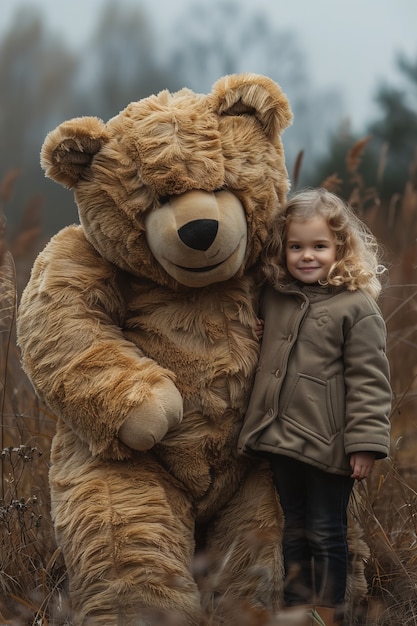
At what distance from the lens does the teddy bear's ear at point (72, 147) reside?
210 cm

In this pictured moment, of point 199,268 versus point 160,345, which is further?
point 160,345

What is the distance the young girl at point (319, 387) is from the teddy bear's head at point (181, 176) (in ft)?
0.45

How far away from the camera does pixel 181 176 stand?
203 centimetres

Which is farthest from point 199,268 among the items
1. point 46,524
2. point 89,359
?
point 46,524

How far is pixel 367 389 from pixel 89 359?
669mm

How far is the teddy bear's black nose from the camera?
2.00 metres

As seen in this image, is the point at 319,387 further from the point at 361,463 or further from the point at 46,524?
the point at 46,524

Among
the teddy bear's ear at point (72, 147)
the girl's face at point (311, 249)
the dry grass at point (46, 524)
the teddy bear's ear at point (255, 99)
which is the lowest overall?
the dry grass at point (46, 524)

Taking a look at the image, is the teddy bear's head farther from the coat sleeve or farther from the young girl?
the coat sleeve

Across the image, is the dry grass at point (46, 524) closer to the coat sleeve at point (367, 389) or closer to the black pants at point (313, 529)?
the black pants at point (313, 529)

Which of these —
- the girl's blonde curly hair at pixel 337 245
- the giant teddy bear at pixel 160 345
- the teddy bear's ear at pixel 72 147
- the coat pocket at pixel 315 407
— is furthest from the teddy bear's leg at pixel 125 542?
the teddy bear's ear at pixel 72 147

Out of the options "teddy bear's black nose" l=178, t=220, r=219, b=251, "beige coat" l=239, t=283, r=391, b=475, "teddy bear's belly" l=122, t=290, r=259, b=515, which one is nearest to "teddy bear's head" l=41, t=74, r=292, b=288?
"teddy bear's black nose" l=178, t=220, r=219, b=251

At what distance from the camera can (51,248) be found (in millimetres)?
2260

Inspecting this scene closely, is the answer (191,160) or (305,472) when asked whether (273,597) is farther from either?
(191,160)
